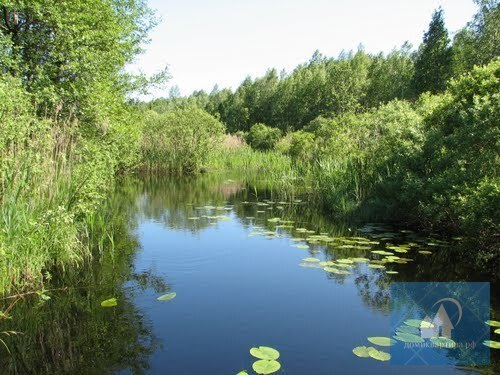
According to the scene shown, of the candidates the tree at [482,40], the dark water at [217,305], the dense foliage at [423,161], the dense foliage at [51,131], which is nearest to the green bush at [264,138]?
the dense foliage at [423,161]

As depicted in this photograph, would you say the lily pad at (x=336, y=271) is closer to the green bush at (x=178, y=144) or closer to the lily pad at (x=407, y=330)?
Answer: the lily pad at (x=407, y=330)

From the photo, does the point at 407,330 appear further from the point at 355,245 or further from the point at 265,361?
the point at 355,245

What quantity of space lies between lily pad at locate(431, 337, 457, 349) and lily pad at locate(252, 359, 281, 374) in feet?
5.88

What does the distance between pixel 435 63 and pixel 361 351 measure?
36.1 m

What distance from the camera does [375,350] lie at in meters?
4.01

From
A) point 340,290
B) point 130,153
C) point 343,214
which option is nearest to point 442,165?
point 343,214

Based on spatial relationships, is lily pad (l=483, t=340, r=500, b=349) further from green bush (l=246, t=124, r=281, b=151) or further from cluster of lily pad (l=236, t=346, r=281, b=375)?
green bush (l=246, t=124, r=281, b=151)

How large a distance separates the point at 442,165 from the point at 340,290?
4.00m

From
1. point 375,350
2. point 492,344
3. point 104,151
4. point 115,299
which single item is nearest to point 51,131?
point 104,151

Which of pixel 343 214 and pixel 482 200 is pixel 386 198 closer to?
pixel 343 214

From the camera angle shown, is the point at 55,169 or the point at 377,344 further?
the point at 55,169

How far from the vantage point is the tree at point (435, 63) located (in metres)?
34.0

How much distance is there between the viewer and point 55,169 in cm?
634

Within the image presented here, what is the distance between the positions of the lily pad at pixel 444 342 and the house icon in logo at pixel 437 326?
83mm
